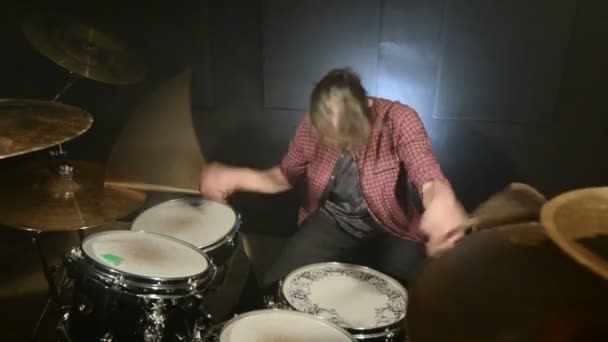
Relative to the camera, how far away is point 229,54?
2.22 meters

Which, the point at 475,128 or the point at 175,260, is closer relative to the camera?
the point at 175,260

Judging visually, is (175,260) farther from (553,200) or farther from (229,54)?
(553,200)

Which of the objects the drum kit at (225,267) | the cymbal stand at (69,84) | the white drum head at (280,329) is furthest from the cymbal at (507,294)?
the cymbal stand at (69,84)

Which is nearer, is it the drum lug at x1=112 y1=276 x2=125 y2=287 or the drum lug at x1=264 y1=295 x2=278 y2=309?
the drum lug at x1=112 y1=276 x2=125 y2=287

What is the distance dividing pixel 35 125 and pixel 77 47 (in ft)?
1.67

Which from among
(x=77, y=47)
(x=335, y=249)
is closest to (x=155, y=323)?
(x=335, y=249)

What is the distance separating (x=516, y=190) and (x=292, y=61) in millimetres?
1828

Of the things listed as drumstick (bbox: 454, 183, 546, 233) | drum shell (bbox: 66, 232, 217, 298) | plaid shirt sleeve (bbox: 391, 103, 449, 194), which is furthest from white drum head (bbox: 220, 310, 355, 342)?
drumstick (bbox: 454, 183, 546, 233)

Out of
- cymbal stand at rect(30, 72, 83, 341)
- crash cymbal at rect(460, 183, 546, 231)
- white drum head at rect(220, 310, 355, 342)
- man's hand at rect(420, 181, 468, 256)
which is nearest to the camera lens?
crash cymbal at rect(460, 183, 546, 231)

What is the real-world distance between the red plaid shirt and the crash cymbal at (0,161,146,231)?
0.61m

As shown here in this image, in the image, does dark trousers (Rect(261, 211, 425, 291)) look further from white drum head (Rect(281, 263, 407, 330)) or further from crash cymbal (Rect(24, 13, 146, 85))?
crash cymbal (Rect(24, 13, 146, 85))

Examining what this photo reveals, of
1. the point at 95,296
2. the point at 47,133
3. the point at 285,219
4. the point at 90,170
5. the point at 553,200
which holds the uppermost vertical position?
the point at 553,200

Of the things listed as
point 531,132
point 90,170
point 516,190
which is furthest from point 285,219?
point 516,190

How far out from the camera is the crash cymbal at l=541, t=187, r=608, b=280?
0.80ft
